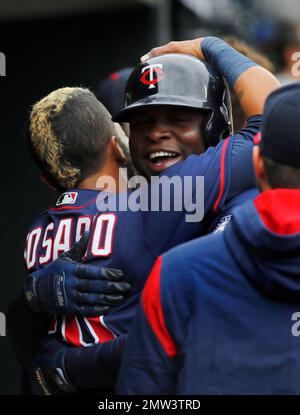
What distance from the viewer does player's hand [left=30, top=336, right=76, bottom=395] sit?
8.84 feet

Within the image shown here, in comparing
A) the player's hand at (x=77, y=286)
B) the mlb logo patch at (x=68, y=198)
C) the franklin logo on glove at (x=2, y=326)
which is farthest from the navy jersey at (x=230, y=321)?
the franklin logo on glove at (x=2, y=326)

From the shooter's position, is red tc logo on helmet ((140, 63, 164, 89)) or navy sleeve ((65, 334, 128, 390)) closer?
navy sleeve ((65, 334, 128, 390))

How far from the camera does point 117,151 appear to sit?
2.97 m

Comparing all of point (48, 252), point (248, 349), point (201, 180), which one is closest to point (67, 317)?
point (48, 252)

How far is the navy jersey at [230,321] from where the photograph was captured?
6.31ft

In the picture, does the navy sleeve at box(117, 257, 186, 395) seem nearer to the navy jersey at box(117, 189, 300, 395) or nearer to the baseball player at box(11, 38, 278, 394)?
the navy jersey at box(117, 189, 300, 395)

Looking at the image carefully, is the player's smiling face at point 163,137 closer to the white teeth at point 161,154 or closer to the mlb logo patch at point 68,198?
the white teeth at point 161,154

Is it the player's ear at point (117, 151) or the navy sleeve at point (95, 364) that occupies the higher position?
the player's ear at point (117, 151)

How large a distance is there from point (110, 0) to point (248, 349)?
423cm

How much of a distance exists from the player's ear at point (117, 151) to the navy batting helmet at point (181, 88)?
7cm

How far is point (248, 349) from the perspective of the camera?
1922 mm

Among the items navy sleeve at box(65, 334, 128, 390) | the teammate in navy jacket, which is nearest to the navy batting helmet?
navy sleeve at box(65, 334, 128, 390)

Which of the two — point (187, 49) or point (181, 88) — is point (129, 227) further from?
point (187, 49)

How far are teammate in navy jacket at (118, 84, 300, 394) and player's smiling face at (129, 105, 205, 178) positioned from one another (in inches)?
33.9
